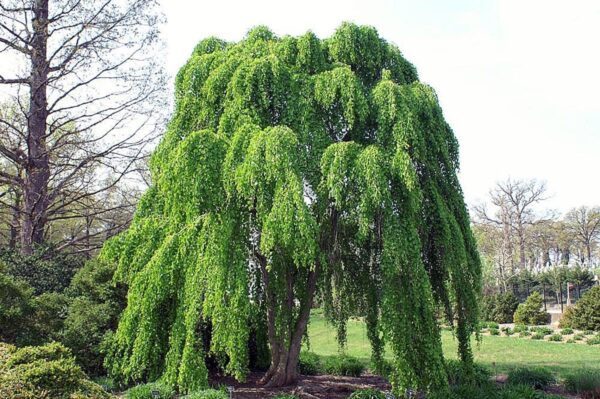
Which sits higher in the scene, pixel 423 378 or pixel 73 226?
pixel 73 226

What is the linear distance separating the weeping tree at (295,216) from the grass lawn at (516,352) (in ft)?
10.4

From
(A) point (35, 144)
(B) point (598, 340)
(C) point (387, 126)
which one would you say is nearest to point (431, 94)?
(C) point (387, 126)

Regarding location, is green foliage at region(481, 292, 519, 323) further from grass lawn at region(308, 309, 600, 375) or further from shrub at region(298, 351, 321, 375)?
shrub at region(298, 351, 321, 375)

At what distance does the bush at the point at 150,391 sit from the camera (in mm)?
7019

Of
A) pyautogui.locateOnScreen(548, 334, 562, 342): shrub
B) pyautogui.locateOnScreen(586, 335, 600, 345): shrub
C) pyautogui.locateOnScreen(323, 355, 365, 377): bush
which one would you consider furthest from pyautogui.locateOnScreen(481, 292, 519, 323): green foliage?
pyautogui.locateOnScreen(323, 355, 365, 377): bush

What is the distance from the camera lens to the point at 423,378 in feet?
22.9

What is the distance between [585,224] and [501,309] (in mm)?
27140

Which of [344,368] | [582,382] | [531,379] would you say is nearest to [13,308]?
[344,368]

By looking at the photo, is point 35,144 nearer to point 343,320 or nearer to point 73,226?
point 343,320

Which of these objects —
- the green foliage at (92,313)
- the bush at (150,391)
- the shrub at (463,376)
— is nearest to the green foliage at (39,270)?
the green foliage at (92,313)

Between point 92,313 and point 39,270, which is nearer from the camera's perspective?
point 92,313

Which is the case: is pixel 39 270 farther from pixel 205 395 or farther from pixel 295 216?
pixel 295 216

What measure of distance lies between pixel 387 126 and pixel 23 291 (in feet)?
21.8

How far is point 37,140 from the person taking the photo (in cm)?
1448
